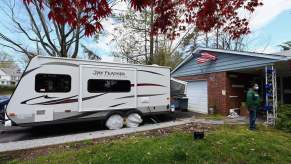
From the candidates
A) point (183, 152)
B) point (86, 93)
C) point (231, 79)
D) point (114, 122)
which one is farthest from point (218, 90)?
point (183, 152)

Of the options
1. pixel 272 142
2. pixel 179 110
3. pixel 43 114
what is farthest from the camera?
pixel 179 110

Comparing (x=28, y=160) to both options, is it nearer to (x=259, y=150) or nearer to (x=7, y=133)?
(x=7, y=133)

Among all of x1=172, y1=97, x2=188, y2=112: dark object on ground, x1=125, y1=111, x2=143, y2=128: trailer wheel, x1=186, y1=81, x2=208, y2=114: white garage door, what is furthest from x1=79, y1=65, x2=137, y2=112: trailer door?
x1=186, y1=81, x2=208, y2=114: white garage door

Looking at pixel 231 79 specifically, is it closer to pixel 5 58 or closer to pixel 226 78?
pixel 226 78

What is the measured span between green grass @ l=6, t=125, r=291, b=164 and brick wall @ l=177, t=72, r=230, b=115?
5.59 metres

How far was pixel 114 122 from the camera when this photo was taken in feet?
28.8

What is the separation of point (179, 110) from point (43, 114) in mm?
8484

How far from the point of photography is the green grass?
4.64 metres

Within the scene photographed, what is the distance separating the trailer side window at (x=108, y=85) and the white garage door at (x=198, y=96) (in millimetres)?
6401

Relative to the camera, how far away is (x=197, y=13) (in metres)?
5.38

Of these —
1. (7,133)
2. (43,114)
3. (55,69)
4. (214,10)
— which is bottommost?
(7,133)

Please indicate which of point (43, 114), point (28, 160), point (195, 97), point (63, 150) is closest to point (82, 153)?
point (63, 150)

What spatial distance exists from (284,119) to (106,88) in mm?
7567

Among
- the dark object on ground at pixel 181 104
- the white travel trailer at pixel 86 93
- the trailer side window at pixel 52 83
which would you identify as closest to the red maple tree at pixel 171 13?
the white travel trailer at pixel 86 93
